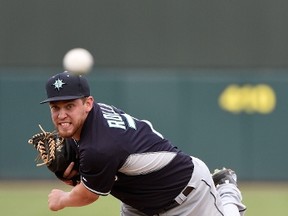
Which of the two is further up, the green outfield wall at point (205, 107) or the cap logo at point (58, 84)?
the cap logo at point (58, 84)

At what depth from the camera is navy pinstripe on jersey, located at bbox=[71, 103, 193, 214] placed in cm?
561

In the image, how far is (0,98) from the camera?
13.0 metres

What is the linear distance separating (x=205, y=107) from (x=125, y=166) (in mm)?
7243

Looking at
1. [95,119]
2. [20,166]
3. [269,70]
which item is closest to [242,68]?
[269,70]

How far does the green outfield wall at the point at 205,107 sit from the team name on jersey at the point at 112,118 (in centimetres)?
682

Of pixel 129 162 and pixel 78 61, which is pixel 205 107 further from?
pixel 129 162

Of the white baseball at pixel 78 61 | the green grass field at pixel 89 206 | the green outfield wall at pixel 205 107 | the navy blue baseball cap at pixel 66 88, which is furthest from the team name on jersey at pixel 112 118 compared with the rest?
the green outfield wall at pixel 205 107

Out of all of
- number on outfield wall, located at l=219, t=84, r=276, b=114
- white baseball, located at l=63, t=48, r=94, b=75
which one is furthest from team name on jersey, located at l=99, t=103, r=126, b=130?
number on outfield wall, located at l=219, t=84, r=276, b=114

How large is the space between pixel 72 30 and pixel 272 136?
340 cm

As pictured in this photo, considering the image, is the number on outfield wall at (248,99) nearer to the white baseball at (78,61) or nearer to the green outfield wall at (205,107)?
the green outfield wall at (205,107)

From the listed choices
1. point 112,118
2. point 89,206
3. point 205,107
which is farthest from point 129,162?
point 205,107

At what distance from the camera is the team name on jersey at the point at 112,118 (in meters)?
5.75

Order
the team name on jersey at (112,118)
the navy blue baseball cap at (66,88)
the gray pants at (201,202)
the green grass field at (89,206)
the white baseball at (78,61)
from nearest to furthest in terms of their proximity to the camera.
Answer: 1. the navy blue baseball cap at (66,88)
2. the team name on jersey at (112,118)
3. the gray pants at (201,202)
4. the green grass field at (89,206)
5. the white baseball at (78,61)

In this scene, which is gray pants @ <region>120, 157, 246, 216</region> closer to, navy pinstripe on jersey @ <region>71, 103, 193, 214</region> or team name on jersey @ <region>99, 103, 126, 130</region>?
navy pinstripe on jersey @ <region>71, 103, 193, 214</region>
